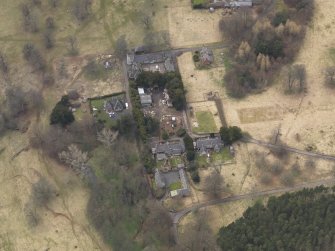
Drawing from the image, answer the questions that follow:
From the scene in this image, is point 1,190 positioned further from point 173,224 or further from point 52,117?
point 173,224

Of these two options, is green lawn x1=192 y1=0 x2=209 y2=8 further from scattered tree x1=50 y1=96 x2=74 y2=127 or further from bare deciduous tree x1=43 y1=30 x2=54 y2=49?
scattered tree x1=50 y1=96 x2=74 y2=127

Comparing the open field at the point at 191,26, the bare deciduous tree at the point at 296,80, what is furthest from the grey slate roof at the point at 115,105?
the bare deciduous tree at the point at 296,80

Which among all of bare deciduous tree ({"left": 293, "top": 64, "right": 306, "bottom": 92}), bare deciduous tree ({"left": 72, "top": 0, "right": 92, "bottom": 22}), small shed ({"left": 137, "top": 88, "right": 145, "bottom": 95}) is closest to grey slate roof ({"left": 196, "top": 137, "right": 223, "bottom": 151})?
small shed ({"left": 137, "top": 88, "right": 145, "bottom": 95})

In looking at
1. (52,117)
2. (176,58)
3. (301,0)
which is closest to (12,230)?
(52,117)

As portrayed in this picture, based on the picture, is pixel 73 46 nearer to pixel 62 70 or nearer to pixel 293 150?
pixel 62 70

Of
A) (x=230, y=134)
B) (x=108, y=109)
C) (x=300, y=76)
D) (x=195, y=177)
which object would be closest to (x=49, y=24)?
(x=108, y=109)

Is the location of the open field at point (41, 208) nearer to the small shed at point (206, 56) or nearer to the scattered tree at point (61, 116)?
the scattered tree at point (61, 116)
